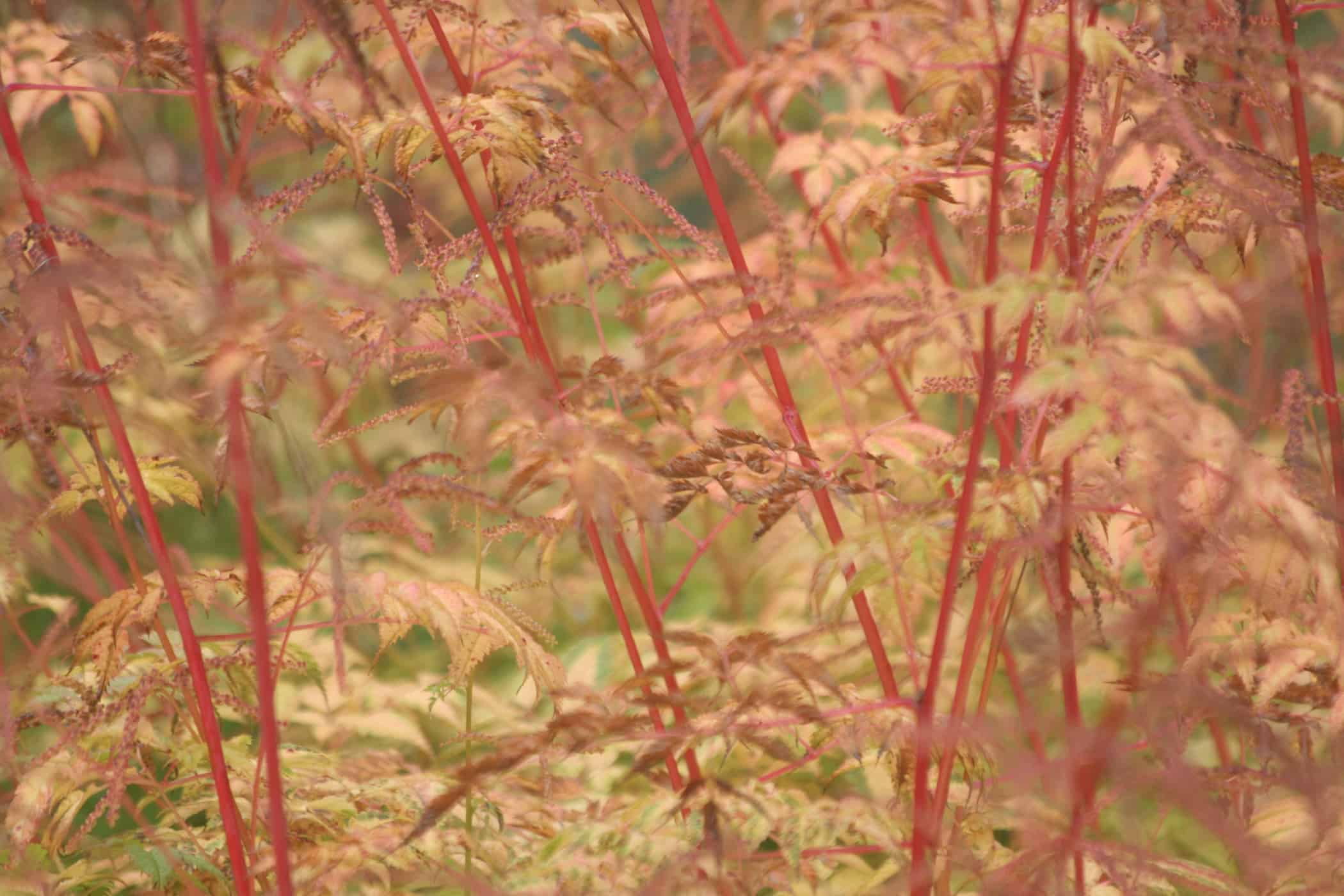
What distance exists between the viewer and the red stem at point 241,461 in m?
0.62

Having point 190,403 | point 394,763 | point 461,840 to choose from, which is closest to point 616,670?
point 394,763

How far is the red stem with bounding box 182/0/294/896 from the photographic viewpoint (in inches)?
24.4

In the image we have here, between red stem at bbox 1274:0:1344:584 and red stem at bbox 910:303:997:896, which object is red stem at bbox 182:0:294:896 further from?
red stem at bbox 1274:0:1344:584

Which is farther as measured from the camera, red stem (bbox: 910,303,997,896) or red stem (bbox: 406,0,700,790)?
red stem (bbox: 406,0,700,790)

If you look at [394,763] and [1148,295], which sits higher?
[1148,295]

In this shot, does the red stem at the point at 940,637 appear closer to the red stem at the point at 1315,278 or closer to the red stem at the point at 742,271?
the red stem at the point at 742,271

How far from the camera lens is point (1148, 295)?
2.41 feet

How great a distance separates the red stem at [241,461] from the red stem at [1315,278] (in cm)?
69

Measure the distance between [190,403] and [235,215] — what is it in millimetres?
164

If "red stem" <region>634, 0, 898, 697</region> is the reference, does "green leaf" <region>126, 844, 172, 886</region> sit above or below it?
below

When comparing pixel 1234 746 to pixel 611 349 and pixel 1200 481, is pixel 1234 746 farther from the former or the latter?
pixel 611 349

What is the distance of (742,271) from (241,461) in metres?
0.44

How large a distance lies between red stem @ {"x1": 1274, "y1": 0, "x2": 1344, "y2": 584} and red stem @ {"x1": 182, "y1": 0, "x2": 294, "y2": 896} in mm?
689

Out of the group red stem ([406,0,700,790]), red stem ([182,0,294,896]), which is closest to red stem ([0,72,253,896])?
red stem ([182,0,294,896])
